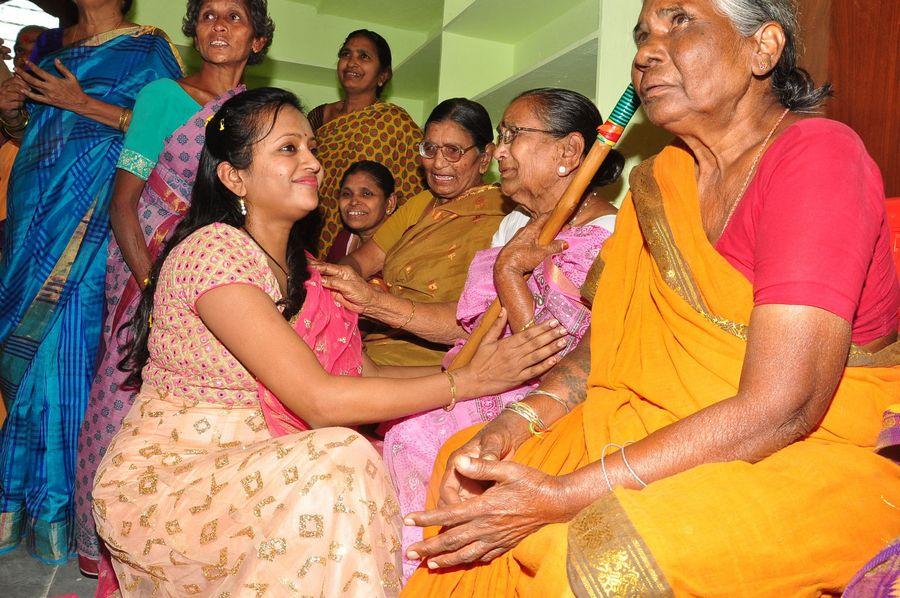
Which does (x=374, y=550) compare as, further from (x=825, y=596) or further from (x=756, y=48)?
(x=756, y=48)

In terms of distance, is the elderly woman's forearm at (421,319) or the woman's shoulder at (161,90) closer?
the elderly woman's forearm at (421,319)

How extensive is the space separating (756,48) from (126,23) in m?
2.67

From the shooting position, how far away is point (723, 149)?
60.8 inches

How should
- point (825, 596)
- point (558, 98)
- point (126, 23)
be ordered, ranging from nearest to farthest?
point (825, 596) → point (558, 98) → point (126, 23)

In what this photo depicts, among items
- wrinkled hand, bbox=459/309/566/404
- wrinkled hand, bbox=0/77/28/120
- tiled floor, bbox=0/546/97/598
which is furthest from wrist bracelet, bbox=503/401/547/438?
wrinkled hand, bbox=0/77/28/120

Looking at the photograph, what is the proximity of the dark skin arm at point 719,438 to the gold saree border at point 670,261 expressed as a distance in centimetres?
15

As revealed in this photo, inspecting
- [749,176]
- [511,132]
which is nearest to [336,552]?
[749,176]

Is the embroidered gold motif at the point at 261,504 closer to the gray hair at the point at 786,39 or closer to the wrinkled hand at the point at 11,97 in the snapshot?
the gray hair at the point at 786,39

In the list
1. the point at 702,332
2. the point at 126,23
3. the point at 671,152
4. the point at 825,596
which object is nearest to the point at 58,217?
the point at 126,23

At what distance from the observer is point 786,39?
58.5 inches

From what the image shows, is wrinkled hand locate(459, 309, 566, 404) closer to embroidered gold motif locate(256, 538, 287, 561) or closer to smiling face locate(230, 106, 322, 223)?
embroidered gold motif locate(256, 538, 287, 561)

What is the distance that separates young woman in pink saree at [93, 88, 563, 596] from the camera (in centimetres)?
162

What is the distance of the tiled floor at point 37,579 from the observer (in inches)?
101

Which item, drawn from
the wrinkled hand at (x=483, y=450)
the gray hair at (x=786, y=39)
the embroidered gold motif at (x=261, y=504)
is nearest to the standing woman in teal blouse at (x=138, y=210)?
the embroidered gold motif at (x=261, y=504)
